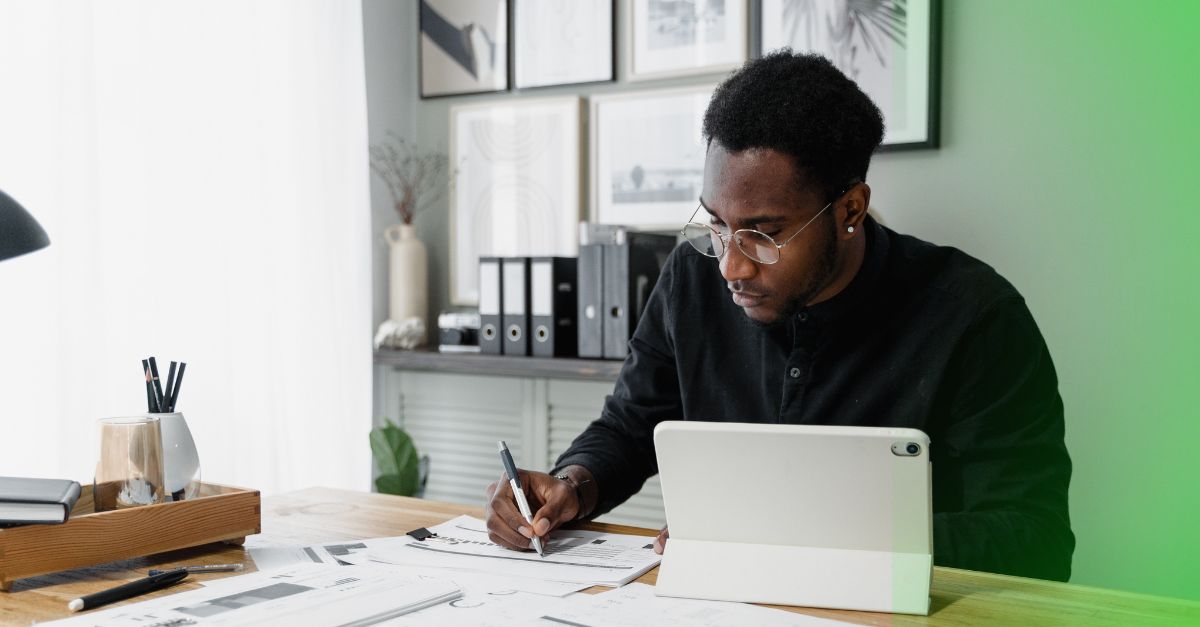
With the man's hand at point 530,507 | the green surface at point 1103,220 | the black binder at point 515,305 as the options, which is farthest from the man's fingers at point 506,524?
the green surface at point 1103,220

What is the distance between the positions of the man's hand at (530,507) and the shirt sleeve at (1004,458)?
46cm

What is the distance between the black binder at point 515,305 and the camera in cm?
287

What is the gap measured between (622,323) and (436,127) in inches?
44.0

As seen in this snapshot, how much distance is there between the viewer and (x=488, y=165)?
128 inches

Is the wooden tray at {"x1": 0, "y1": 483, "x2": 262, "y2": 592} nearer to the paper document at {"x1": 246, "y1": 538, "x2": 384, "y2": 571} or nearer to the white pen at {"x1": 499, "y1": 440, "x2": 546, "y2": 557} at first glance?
the paper document at {"x1": 246, "y1": 538, "x2": 384, "y2": 571}

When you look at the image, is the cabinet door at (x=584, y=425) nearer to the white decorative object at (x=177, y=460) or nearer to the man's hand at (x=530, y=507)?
the man's hand at (x=530, y=507)

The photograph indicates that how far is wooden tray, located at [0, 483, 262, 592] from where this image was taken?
1.07 m

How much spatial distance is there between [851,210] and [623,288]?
1276mm

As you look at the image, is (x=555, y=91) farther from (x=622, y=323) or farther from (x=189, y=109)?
(x=189, y=109)

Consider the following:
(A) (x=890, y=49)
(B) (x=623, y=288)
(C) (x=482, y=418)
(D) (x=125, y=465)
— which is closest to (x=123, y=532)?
(D) (x=125, y=465)

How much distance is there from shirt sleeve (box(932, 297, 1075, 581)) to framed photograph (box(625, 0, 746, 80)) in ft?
5.20

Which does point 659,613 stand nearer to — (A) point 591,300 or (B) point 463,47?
(A) point 591,300

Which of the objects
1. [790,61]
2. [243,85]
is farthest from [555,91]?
[790,61]

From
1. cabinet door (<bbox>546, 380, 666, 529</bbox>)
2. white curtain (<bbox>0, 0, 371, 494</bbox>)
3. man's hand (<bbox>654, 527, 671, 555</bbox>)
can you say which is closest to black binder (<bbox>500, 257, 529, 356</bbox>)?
cabinet door (<bbox>546, 380, 666, 529</bbox>)
